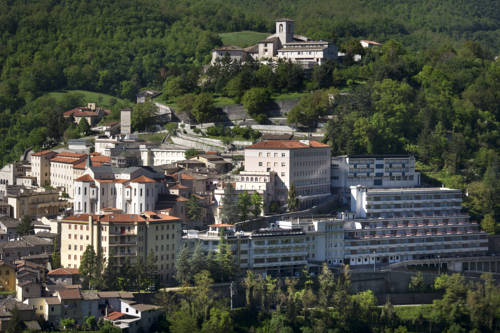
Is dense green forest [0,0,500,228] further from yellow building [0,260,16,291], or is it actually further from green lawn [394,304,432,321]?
yellow building [0,260,16,291]

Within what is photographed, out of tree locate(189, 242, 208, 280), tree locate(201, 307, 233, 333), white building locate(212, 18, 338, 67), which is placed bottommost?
tree locate(201, 307, 233, 333)

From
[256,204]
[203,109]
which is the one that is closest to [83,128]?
[203,109]

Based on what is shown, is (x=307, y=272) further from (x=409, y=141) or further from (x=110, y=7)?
(x=110, y=7)

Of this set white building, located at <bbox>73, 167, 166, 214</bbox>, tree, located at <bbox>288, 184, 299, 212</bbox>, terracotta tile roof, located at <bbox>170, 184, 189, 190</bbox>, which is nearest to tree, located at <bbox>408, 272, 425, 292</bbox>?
tree, located at <bbox>288, 184, 299, 212</bbox>

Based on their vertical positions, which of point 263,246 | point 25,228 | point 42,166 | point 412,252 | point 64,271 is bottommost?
point 64,271

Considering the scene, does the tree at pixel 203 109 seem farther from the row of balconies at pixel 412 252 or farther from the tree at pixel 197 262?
the tree at pixel 197 262

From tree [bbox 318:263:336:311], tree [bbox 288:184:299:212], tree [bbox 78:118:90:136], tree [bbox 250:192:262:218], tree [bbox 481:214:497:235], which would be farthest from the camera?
tree [bbox 78:118:90:136]

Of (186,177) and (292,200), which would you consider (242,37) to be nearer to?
(186,177)
